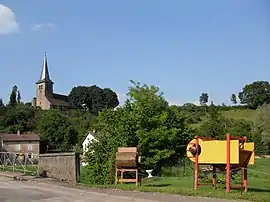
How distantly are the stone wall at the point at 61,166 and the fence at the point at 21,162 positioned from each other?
768 millimetres

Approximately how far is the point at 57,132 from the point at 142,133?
78103 mm

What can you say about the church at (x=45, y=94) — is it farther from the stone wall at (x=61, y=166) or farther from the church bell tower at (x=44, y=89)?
the stone wall at (x=61, y=166)

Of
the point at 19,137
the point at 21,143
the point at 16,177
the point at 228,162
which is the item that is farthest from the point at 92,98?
the point at 228,162

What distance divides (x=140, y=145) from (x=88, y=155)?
275 inches

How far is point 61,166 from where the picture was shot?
26.5 metres

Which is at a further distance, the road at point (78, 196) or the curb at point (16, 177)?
the curb at point (16, 177)

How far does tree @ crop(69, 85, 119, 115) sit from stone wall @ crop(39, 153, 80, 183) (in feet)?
426

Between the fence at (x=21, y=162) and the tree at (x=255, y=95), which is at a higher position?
the tree at (x=255, y=95)

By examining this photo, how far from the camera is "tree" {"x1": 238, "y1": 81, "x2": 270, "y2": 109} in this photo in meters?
130

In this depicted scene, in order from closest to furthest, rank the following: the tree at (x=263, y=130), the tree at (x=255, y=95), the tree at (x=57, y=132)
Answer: the tree at (x=263, y=130) → the tree at (x=57, y=132) → the tree at (x=255, y=95)

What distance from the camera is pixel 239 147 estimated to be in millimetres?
17328

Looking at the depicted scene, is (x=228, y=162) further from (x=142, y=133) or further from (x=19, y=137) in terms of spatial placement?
(x=19, y=137)

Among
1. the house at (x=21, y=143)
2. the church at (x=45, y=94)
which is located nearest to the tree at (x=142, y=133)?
the house at (x=21, y=143)

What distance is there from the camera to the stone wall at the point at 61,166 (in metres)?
25.4
